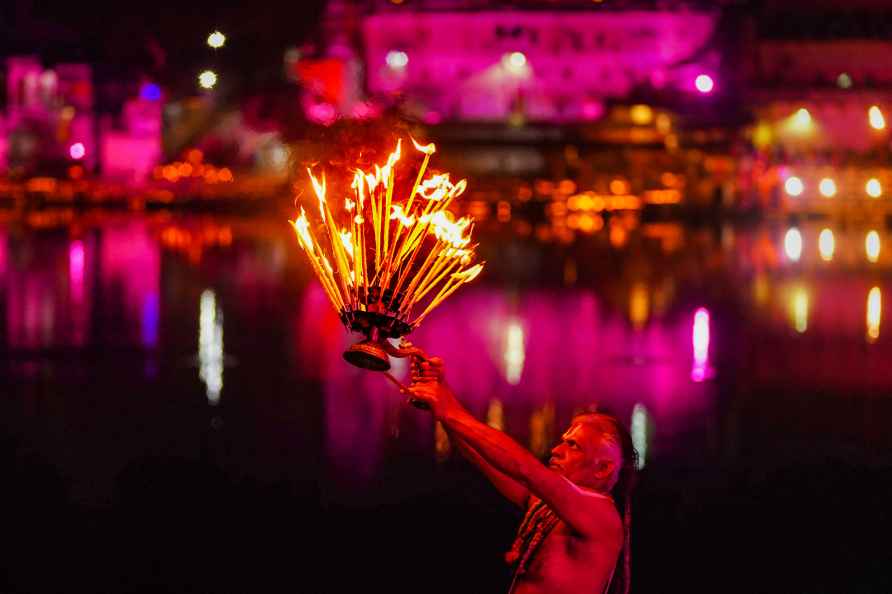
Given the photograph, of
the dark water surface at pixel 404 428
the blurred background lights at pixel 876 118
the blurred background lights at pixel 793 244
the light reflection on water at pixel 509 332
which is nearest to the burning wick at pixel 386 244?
the dark water surface at pixel 404 428

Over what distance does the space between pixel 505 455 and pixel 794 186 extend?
4859cm

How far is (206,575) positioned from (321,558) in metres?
0.64

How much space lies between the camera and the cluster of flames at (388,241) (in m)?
4.68

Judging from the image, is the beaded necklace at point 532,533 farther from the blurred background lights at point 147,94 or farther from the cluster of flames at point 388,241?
the blurred background lights at point 147,94

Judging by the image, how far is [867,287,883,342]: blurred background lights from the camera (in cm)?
1878

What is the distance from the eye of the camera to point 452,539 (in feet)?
29.4

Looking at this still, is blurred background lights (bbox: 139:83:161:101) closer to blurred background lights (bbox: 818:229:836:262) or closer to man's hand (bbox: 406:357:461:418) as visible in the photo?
blurred background lights (bbox: 818:229:836:262)

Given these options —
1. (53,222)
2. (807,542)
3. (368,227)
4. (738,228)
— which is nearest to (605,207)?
(738,228)

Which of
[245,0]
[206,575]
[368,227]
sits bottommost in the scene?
[206,575]

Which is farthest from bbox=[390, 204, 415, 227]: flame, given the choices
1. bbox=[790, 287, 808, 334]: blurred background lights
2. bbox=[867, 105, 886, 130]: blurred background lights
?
bbox=[867, 105, 886, 130]: blurred background lights

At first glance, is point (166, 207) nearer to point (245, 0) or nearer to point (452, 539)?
point (245, 0)

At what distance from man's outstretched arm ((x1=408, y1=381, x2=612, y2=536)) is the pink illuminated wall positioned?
52852mm

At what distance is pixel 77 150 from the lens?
2014 inches

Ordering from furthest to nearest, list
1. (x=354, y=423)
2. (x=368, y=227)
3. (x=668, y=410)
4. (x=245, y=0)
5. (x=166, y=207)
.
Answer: (x=166, y=207) < (x=245, y=0) < (x=668, y=410) < (x=354, y=423) < (x=368, y=227)
